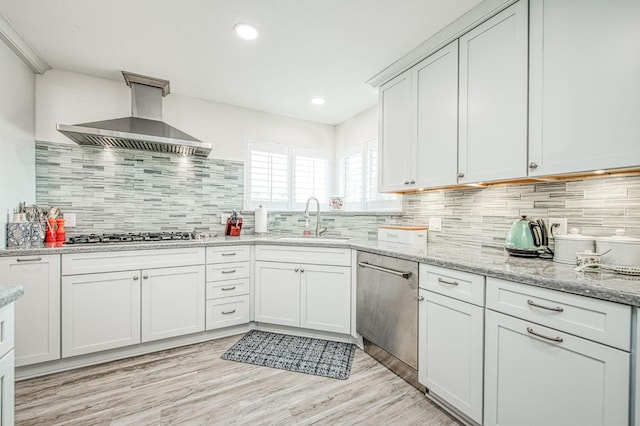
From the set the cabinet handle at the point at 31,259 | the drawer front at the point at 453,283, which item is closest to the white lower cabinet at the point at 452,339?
the drawer front at the point at 453,283

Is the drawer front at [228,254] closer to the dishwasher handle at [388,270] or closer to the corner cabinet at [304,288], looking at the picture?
the corner cabinet at [304,288]

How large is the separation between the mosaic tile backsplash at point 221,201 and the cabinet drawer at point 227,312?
2.92 feet

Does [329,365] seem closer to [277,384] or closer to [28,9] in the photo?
[277,384]

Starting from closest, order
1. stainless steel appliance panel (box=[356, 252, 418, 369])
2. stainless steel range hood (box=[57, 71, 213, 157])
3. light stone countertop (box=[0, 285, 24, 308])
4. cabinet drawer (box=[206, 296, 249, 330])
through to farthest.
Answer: light stone countertop (box=[0, 285, 24, 308])
stainless steel appliance panel (box=[356, 252, 418, 369])
stainless steel range hood (box=[57, 71, 213, 157])
cabinet drawer (box=[206, 296, 249, 330])

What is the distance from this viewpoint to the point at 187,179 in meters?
3.03

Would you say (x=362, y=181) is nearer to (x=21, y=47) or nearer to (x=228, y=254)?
(x=228, y=254)

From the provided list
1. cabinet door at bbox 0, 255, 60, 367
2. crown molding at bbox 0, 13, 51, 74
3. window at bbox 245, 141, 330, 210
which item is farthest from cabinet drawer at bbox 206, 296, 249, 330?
crown molding at bbox 0, 13, 51, 74

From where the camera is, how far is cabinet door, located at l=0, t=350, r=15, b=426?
0.89 m

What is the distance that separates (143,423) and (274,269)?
1416 millimetres

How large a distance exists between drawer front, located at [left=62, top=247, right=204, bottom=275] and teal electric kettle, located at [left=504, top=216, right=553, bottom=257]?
240 cm

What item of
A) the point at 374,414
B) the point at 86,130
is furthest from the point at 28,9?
the point at 374,414

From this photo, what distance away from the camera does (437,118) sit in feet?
6.85

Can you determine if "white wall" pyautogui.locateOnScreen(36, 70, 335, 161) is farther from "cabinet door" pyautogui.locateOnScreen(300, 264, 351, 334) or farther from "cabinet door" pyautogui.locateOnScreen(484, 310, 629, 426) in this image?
"cabinet door" pyautogui.locateOnScreen(484, 310, 629, 426)

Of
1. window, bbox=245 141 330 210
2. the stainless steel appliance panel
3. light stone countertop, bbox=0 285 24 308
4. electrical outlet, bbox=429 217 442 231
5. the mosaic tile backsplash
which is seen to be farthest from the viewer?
window, bbox=245 141 330 210
